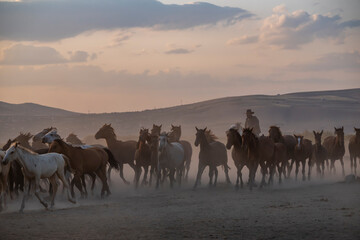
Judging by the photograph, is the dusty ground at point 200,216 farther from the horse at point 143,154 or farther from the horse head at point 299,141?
the horse head at point 299,141

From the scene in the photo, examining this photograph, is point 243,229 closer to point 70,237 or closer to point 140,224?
point 140,224

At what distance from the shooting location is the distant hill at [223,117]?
3666 inches

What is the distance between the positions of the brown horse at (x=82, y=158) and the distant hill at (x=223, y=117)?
68030 mm

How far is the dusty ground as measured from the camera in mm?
11406

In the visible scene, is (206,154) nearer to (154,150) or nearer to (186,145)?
(154,150)

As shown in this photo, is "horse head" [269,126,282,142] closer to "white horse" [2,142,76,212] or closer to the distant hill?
"white horse" [2,142,76,212]

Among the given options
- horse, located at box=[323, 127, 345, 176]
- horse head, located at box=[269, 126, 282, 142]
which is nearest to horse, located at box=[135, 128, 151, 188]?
horse head, located at box=[269, 126, 282, 142]

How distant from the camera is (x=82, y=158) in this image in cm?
1788

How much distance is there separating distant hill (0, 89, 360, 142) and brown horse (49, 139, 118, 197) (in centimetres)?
6803

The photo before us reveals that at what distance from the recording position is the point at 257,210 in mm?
14211

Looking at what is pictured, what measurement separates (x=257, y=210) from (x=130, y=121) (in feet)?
284

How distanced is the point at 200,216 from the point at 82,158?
5.60m

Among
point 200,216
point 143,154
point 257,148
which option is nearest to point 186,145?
point 143,154

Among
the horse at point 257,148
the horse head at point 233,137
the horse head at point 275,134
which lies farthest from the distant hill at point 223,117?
the horse head at point 233,137
